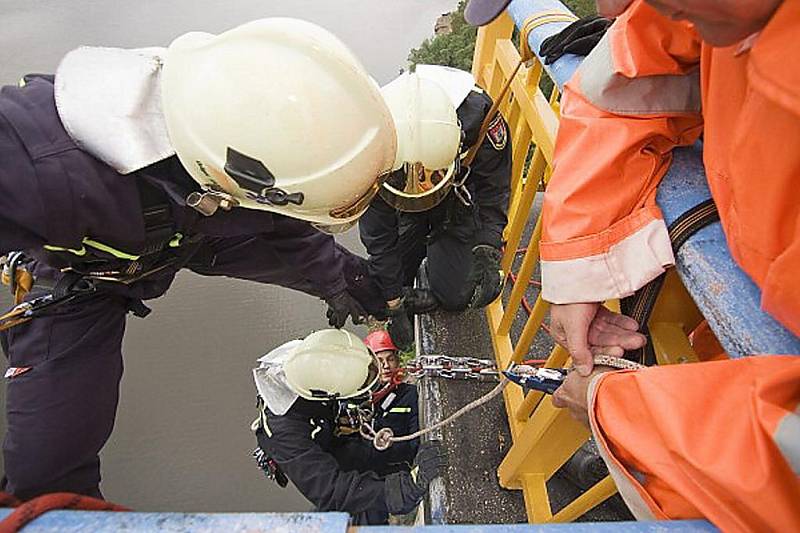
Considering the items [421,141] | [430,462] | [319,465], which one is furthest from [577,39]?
[319,465]

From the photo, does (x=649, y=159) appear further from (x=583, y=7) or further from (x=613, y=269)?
(x=583, y=7)

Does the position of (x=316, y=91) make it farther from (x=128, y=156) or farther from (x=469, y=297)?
(x=469, y=297)

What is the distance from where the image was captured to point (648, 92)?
1.05 meters

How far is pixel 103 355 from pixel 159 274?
1.24 feet

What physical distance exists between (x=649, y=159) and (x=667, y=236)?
0.16m

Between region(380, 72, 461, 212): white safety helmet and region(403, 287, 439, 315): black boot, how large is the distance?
0.74 m

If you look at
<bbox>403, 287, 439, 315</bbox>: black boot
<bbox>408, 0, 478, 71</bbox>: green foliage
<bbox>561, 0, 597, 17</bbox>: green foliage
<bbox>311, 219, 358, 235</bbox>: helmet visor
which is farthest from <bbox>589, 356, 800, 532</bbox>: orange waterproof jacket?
<bbox>408, 0, 478, 71</bbox>: green foliage

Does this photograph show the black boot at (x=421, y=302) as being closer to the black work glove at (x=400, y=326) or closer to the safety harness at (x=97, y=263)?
the black work glove at (x=400, y=326)

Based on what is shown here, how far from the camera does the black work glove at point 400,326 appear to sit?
2814 mm

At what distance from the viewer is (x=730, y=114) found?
877 mm

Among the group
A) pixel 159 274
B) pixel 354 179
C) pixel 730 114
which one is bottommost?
pixel 159 274

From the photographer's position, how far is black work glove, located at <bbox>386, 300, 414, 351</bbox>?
2.81 m

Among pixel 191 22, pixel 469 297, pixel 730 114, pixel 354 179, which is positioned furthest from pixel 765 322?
pixel 191 22

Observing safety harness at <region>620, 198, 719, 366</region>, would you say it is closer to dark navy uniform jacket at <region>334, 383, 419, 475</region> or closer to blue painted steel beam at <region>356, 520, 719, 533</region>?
blue painted steel beam at <region>356, 520, 719, 533</region>
